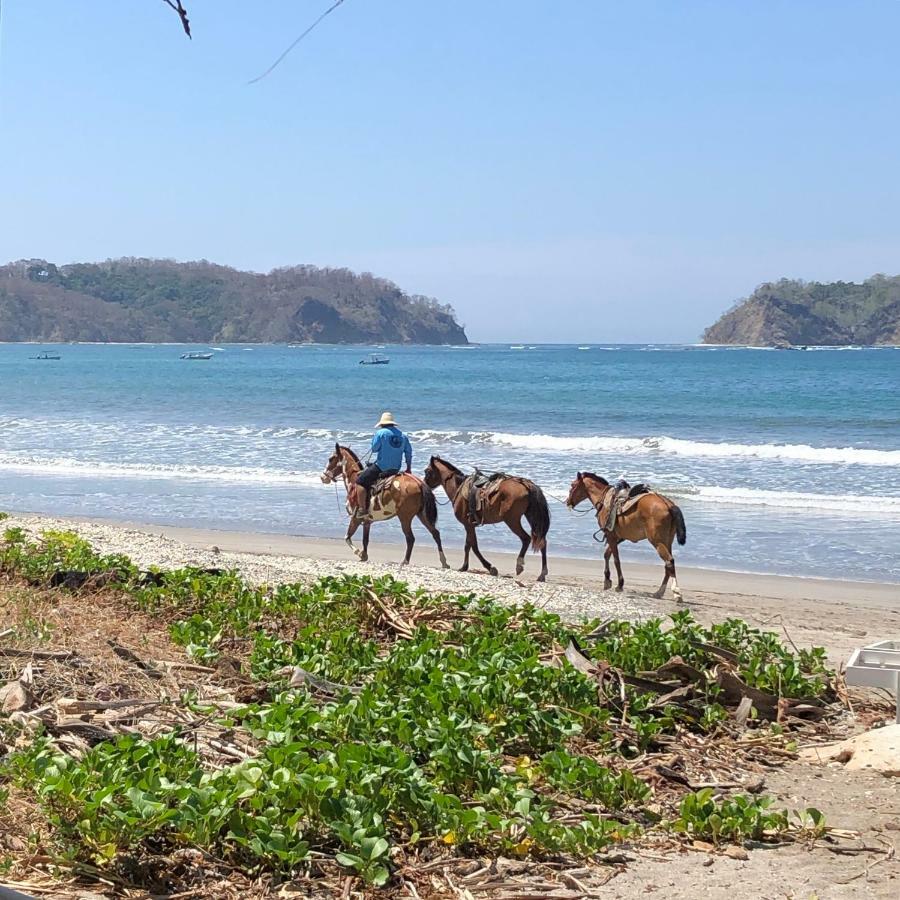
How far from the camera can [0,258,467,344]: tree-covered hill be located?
560 ft

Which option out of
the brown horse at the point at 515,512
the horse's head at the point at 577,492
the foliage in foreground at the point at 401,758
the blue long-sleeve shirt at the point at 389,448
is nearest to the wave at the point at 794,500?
the horse's head at the point at 577,492

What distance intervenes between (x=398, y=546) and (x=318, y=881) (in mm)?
14039

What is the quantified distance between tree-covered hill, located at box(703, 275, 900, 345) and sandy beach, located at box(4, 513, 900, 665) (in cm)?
14648

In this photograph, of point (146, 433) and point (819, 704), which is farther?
point (146, 433)

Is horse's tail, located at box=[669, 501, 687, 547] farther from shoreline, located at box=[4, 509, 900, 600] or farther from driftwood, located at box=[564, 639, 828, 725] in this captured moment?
driftwood, located at box=[564, 639, 828, 725]

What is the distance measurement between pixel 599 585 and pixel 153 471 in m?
15.3

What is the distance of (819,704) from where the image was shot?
6.96 meters

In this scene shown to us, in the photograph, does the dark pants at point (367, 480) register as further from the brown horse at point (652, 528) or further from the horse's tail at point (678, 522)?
the horse's tail at point (678, 522)

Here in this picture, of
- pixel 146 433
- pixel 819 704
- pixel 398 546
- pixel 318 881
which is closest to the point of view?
pixel 318 881

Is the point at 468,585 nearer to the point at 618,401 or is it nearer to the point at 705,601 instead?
the point at 705,601

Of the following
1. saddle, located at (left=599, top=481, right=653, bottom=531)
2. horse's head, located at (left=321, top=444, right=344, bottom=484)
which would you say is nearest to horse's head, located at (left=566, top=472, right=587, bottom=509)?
saddle, located at (left=599, top=481, right=653, bottom=531)

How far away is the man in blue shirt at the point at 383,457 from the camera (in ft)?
54.0

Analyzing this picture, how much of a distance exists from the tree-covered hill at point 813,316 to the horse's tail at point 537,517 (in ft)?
482

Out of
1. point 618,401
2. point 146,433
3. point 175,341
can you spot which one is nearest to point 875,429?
point 618,401
